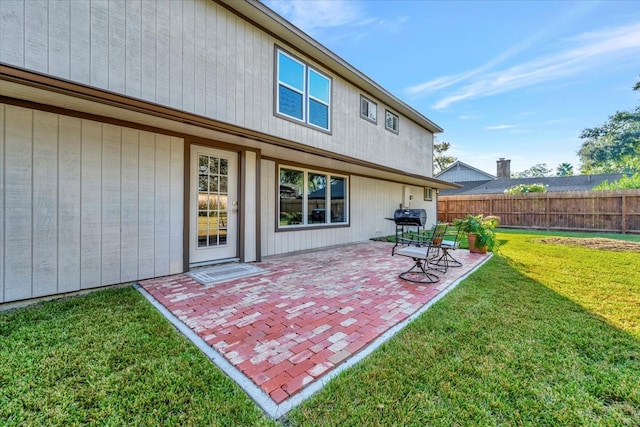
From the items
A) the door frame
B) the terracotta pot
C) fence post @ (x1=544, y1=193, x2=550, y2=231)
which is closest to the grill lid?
the terracotta pot

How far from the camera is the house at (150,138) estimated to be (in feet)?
11.4

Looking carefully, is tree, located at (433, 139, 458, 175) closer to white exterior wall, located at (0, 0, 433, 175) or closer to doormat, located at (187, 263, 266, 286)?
white exterior wall, located at (0, 0, 433, 175)

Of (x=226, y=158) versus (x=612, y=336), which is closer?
(x=612, y=336)

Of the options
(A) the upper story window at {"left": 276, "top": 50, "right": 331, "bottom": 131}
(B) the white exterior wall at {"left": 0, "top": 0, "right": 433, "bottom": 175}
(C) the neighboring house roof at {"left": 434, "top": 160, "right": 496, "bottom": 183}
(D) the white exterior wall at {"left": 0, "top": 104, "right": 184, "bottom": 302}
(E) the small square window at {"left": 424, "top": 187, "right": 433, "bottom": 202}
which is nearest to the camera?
(D) the white exterior wall at {"left": 0, "top": 104, "right": 184, "bottom": 302}

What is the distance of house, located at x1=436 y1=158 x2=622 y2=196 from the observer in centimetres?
2076

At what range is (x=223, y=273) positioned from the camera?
4949 millimetres

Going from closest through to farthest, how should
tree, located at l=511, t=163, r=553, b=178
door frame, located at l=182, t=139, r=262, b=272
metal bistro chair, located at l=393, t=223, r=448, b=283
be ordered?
metal bistro chair, located at l=393, t=223, r=448, b=283 → door frame, located at l=182, t=139, r=262, b=272 → tree, located at l=511, t=163, r=553, b=178

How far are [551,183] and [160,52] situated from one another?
92.2 feet

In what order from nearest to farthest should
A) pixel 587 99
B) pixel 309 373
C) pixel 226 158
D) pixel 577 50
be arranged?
pixel 309 373, pixel 226 158, pixel 577 50, pixel 587 99

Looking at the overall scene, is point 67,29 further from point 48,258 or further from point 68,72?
point 48,258

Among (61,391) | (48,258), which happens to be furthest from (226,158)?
(61,391)

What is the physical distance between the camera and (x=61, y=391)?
1.91m

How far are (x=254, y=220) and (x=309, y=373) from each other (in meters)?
4.28

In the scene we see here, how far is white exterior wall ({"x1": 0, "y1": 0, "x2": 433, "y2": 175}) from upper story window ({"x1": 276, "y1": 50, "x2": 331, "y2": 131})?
260 millimetres
